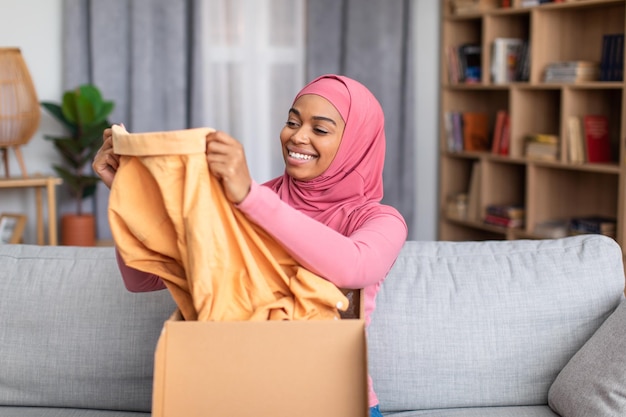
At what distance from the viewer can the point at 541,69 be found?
173 inches

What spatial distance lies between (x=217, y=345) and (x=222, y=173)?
0.25 metres

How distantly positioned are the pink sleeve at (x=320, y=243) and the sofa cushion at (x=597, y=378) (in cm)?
56

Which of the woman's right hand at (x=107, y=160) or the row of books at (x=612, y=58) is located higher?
the row of books at (x=612, y=58)

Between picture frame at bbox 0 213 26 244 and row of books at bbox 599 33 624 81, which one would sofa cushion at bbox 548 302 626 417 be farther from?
picture frame at bbox 0 213 26 244

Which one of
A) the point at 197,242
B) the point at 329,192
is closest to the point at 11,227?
the point at 329,192

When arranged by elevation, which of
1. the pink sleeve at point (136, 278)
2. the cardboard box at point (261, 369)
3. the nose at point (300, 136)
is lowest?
the cardboard box at point (261, 369)

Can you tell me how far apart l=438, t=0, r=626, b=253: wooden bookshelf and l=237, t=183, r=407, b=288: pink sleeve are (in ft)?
8.76

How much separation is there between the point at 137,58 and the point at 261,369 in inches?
136

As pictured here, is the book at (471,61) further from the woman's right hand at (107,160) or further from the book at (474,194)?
the woman's right hand at (107,160)

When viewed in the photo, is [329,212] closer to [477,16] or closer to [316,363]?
[316,363]

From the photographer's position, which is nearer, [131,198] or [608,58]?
[131,198]

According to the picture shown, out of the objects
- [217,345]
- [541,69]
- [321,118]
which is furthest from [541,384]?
[541,69]

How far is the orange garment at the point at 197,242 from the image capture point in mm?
1298

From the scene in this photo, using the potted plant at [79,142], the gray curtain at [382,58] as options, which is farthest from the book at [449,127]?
the potted plant at [79,142]
